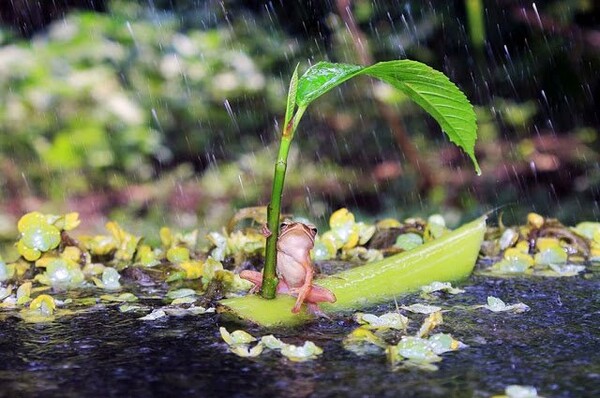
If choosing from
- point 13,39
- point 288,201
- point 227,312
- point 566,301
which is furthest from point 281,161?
point 13,39

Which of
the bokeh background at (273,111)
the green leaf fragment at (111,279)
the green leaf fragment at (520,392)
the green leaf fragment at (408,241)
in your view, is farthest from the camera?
the bokeh background at (273,111)

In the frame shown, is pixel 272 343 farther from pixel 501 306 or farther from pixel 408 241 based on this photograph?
pixel 408 241

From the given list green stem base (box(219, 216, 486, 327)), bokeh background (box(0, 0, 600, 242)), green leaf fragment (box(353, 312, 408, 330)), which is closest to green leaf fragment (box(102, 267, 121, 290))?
green stem base (box(219, 216, 486, 327))

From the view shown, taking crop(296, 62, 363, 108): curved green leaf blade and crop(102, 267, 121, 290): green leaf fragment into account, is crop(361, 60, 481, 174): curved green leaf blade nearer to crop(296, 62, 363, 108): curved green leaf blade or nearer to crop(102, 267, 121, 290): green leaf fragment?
crop(296, 62, 363, 108): curved green leaf blade

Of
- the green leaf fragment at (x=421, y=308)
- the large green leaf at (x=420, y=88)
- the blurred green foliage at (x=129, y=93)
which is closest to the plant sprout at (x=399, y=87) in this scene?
the large green leaf at (x=420, y=88)

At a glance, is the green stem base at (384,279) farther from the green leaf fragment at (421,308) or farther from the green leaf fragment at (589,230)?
the green leaf fragment at (589,230)

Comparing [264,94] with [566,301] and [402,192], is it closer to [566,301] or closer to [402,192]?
[402,192]
